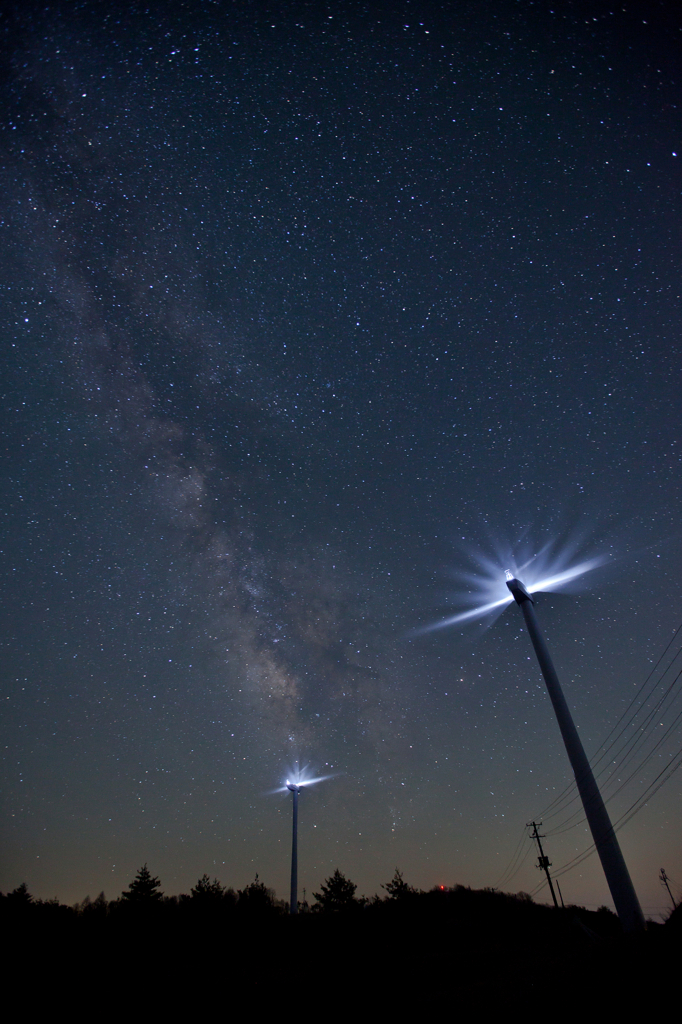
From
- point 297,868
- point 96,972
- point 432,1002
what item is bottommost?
point 432,1002

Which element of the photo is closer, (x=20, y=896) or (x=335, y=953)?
(x=335, y=953)

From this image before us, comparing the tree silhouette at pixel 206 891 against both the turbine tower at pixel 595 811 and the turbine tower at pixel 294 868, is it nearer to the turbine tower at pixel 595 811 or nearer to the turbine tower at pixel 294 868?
the turbine tower at pixel 294 868

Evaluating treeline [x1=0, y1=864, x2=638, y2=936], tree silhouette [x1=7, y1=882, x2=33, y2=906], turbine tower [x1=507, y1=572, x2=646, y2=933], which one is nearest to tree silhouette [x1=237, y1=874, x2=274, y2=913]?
treeline [x1=0, y1=864, x2=638, y2=936]

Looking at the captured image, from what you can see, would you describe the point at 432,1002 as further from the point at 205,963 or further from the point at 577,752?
the point at 205,963

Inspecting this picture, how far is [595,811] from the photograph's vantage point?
23.5m

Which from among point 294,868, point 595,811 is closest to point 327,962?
point 595,811

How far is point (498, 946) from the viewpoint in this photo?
31922 mm

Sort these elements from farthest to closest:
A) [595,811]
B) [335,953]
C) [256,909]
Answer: [256,909], [595,811], [335,953]

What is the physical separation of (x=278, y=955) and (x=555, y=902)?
42.1m

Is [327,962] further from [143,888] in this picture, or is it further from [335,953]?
[143,888]

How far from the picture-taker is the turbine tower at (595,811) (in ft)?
70.1

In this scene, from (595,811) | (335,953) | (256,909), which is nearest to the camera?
(335,953)

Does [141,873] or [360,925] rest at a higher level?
[141,873]

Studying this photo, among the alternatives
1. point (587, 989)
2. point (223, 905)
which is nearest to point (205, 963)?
point (223, 905)
